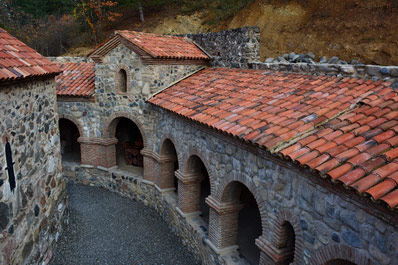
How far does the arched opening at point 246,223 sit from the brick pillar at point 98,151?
186 inches

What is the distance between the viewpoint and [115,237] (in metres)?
8.84

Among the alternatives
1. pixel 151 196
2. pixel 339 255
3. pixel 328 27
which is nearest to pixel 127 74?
pixel 151 196

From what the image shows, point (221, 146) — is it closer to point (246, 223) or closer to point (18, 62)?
point (246, 223)

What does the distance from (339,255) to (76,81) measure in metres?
10.4

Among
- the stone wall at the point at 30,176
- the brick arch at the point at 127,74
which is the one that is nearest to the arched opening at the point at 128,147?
the brick arch at the point at 127,74

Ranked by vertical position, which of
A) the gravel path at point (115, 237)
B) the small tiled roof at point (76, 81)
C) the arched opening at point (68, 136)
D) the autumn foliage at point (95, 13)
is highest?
the autumn foliage at point (95, 13)

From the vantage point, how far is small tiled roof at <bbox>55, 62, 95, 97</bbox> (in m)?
11.2

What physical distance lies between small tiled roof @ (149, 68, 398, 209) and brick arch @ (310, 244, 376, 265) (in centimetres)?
81

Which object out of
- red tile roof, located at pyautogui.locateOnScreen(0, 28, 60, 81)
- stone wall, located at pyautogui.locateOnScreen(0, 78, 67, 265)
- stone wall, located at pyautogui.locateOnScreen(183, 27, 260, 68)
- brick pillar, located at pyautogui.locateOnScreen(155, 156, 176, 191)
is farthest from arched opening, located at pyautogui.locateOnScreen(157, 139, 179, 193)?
red tile roof, located at pyautogui.locateOnScreen(0, 28, 60, 81)

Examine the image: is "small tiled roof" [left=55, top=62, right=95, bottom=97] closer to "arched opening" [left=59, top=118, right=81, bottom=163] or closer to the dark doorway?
"arched opening" [left=59, top=118, right=81, bottom=163]

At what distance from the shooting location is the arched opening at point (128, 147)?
1224cm

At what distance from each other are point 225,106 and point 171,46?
171 inches

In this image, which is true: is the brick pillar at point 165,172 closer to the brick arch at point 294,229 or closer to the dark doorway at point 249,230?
the dark doorway at point 249,230

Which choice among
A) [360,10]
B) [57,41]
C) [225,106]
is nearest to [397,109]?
[225,106]
